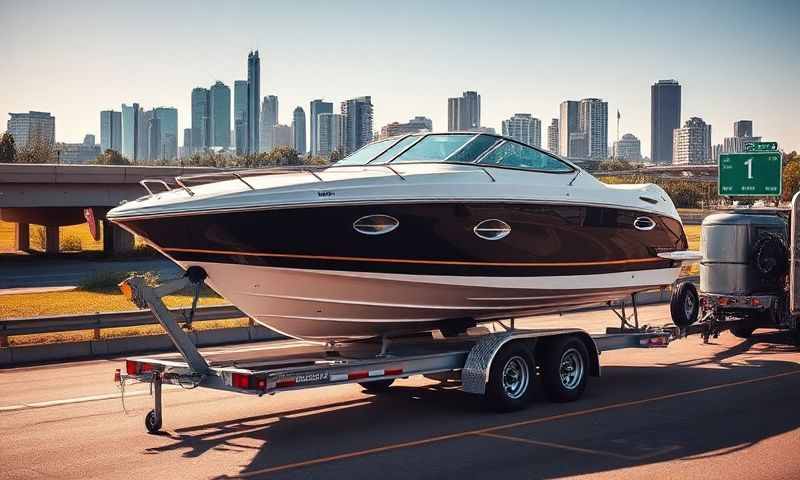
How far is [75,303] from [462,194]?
1683cm

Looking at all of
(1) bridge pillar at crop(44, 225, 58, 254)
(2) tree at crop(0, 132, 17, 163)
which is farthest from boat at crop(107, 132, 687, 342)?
(2) tree at crop(0, 132, 17, 163)

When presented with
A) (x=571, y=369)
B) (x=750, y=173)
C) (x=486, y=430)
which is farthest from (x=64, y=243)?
(x=486, y=430)

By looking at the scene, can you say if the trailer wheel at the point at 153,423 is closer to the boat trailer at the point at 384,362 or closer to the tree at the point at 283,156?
the boat trailer at the point at 384,362

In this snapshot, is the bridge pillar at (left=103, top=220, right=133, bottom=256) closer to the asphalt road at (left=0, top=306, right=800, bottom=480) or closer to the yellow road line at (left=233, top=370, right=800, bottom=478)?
the asphalt road at (left=0, top=306, right=800, bottom=480)

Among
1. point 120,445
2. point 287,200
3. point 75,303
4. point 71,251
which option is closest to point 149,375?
point 120,445

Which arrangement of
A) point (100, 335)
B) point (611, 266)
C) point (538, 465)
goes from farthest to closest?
point (100, 335)
point (611, 266)
point (538, 465)

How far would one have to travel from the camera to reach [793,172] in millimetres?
68875

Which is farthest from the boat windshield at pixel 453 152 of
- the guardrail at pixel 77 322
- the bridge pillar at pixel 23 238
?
the bridge pillar at pixel 23 238

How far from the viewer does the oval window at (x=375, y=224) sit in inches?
407

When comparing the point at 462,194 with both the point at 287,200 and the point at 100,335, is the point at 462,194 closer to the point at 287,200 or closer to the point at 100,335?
the point at 287,200

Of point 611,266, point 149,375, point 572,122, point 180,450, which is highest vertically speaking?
point 572,122

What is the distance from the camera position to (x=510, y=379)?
1140 cm

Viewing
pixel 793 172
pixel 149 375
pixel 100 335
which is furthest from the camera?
pixel 793 172

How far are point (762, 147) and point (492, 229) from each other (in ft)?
45.1
